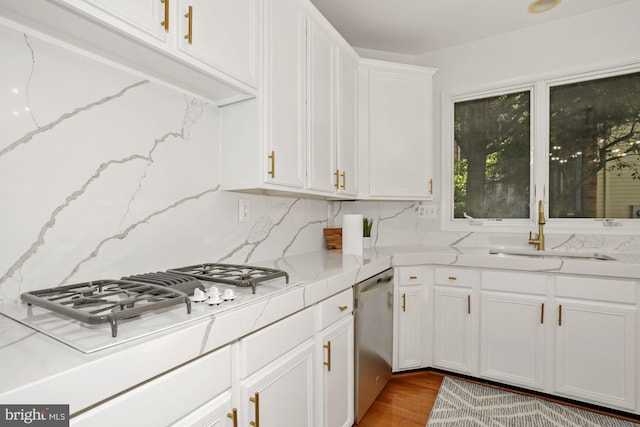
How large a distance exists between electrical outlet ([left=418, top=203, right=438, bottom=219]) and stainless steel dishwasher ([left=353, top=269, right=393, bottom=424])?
2.81 feet

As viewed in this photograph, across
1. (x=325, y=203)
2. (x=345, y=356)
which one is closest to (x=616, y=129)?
(x=325, y=203)

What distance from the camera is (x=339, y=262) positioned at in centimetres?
203

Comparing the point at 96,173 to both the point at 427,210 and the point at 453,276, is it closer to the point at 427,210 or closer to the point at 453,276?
the point at 453,276

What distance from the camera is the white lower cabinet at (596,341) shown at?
1967 millimetres

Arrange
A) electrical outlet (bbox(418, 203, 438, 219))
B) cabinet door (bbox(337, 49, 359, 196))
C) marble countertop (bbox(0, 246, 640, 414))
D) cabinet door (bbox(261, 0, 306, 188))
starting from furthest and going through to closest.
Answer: electrical outlet (bbox(418, 203, 438, 219)) → cabinet door (bbox(337, 49, 359, 196)) → cabinet door (bbox(261, 0, 306, 188)) → marble countertop (bbox(0, 246, 640, 414))

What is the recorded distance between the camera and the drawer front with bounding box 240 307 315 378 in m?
1.09

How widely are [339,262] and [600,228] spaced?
1938mm

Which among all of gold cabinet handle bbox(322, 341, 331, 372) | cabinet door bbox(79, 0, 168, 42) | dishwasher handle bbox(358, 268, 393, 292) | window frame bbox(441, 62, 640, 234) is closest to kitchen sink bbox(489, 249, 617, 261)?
window frame bbox(441, 62, 640, 234)

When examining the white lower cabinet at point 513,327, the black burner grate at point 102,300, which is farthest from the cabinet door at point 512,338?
the black burner grate at point 102,300

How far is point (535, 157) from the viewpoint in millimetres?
2674

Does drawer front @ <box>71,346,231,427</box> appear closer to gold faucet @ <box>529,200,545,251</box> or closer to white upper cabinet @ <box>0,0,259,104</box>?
white upper cabinet @ <box>0,0,259,104</box>

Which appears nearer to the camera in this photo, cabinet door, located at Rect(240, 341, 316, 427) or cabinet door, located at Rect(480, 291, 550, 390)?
cabinet door, located at Rect(240, 341, 316, 427)

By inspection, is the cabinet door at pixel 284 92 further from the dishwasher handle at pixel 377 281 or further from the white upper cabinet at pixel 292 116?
the dishwasher handle at pixel 377 281

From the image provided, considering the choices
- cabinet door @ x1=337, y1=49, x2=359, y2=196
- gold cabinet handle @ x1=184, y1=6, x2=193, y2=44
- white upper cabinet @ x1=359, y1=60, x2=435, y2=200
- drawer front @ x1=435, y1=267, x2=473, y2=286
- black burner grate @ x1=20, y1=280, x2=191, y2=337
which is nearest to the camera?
black burner grate @ x1=20, y1=280, x2=191, y2=337
